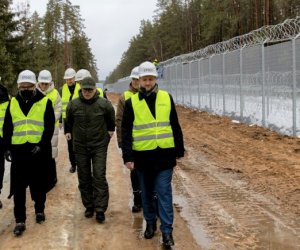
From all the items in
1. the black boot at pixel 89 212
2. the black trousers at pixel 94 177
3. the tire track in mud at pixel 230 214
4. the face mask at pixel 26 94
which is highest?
the face mask at pixel 26 94

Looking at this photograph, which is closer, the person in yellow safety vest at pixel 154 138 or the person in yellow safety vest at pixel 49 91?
the person in yellow safety vest at pixel 154 138

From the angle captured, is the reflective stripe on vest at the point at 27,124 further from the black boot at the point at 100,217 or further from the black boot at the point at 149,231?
the black boot at the point at 149,231

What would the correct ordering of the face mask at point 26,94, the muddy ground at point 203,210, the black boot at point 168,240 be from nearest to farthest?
the black boot at point 168,240 → the muddy ground at point 203,210 → the face mask at point 26,94

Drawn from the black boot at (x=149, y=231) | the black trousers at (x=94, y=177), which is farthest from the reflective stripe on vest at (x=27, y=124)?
the black boot at (x=149, y=231)

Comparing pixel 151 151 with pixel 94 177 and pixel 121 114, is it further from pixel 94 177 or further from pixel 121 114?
pixel 121 114

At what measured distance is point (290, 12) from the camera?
5219 centimetres

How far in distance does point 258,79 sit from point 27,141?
10339mm

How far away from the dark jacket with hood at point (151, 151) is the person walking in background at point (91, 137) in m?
0.98

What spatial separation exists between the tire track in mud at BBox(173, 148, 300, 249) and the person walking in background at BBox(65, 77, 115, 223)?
3.86ft

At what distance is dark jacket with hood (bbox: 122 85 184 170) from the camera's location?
5430 mm

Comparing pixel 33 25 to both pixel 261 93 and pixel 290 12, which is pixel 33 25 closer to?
pixel 290 12

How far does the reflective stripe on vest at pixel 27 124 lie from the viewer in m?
6.22

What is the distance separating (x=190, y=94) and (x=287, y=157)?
55.9ft

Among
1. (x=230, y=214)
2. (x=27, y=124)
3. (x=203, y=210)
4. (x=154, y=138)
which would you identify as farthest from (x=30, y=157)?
(x=230, y=214)
